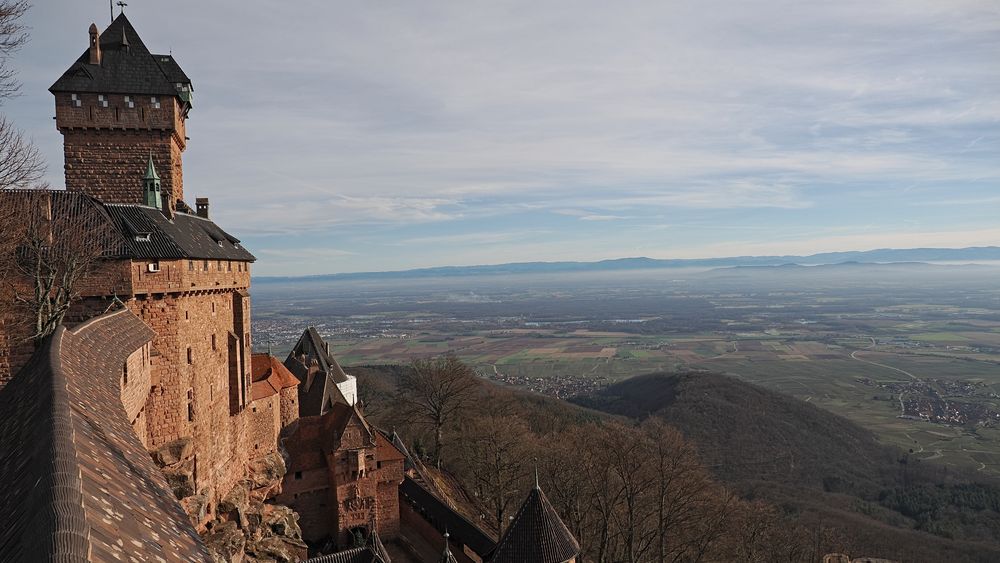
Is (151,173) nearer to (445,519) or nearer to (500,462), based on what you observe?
(445,519)

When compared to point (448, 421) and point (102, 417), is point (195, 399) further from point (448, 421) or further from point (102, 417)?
point (448, 421)

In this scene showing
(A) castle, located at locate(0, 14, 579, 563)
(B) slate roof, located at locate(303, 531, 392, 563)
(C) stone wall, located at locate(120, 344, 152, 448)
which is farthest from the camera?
(B) slate roof, located at locate(303, 531, 392, 563)

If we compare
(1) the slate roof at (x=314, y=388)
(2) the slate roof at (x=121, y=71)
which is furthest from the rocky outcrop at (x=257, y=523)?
(2) the slate roof at (x=121, y=71)

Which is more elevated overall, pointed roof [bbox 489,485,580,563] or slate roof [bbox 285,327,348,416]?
slate roof [bbox 285,327,348,416]

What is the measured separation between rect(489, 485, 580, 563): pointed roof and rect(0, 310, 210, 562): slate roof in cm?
1587

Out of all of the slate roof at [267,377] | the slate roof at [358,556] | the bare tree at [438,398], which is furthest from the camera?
the bare tree at [438,398]

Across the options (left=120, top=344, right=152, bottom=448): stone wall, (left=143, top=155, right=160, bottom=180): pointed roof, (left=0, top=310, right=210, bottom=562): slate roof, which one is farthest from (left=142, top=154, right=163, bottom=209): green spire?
(left=0, top=310, right=210, bottom=562): slate roof

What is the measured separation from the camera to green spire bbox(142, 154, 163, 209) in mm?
20766

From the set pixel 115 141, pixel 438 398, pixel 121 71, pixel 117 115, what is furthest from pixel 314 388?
pixel 121 71

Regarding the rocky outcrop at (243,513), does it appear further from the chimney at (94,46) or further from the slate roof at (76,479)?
the chimney at (94,46)

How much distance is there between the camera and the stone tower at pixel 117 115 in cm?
2134

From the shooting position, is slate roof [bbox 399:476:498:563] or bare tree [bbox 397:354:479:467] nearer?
slate roof [bbox 399:476:498:563]

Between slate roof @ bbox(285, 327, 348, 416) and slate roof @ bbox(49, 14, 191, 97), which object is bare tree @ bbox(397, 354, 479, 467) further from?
slate roof @ bbox(49, 14, 191, 97)

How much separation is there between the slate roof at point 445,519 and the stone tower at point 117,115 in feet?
67.9
